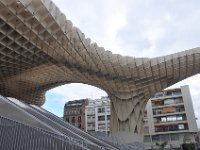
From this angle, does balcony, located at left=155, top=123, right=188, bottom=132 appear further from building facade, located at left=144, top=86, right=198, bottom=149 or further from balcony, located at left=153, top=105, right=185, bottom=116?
balcony, located at left=153, top=105, right=185, bottom=116

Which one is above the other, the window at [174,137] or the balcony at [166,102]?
the balcony at [166,102]

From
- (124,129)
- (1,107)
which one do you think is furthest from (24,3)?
(124,129)

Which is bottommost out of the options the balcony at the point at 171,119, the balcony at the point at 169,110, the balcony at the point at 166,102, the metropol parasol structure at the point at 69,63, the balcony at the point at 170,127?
the balcony at the point at 170,127

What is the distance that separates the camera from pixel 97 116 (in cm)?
9588

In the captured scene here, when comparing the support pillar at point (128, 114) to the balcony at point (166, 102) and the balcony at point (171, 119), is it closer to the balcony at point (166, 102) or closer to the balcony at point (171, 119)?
the balcony at point (171, 119)

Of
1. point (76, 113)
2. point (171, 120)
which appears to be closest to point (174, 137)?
point (171, 120)

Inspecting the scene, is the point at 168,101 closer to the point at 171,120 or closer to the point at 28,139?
the point at 171,120

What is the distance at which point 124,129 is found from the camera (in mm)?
45031

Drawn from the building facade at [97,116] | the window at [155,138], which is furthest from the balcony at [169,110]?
the building facade at [97,116]

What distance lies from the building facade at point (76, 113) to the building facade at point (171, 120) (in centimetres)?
2670

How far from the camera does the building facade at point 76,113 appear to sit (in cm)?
9812

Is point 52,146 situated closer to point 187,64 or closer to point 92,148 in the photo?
point 92,148

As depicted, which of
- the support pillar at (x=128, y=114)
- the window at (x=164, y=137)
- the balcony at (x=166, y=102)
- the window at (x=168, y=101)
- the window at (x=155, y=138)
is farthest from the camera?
the window at (x=168, y=101)

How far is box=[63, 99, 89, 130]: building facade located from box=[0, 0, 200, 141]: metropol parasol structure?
4372 centimetres
